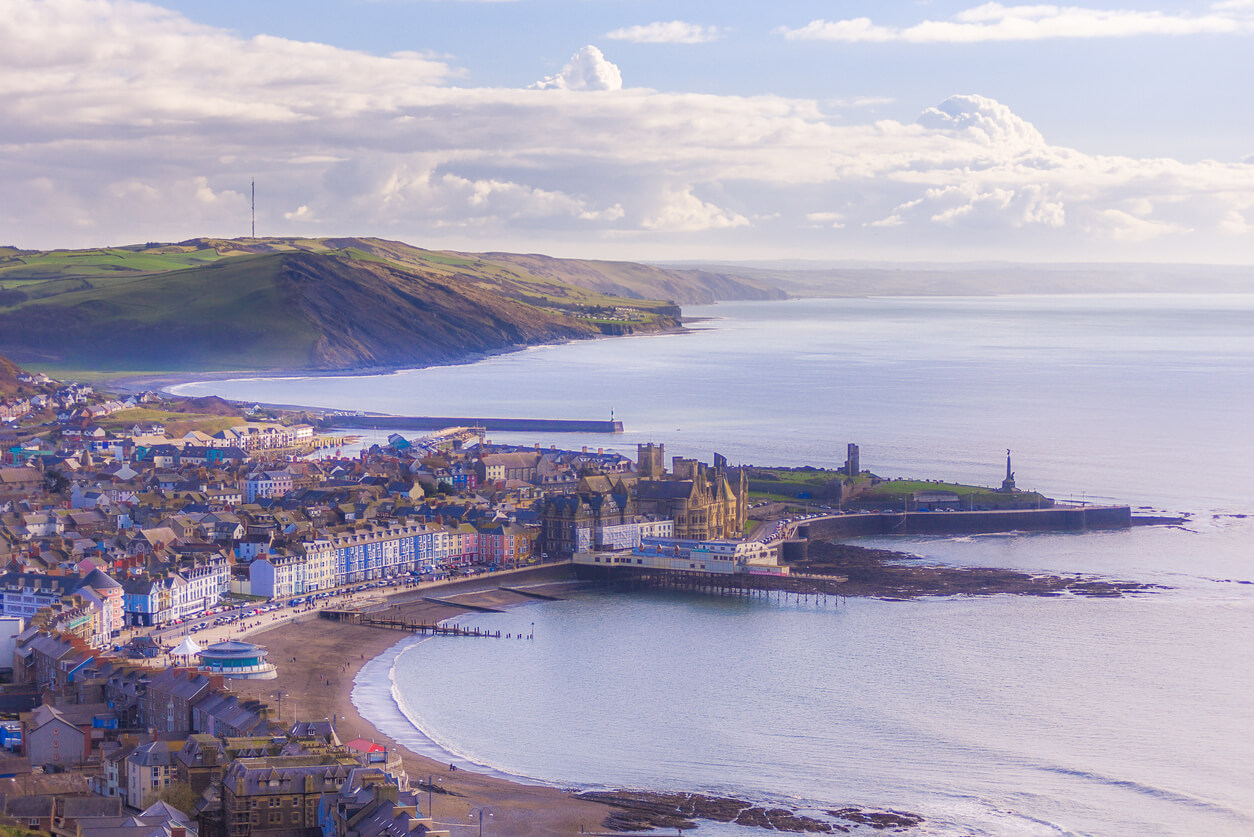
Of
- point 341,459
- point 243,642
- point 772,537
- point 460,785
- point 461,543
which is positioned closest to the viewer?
point 460,785

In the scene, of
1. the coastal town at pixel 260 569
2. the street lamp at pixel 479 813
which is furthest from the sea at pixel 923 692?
the street lamp at pixel 479 813

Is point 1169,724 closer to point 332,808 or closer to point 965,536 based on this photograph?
point 332,808

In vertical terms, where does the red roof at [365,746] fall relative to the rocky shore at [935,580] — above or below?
below

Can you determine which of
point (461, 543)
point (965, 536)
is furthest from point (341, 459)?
point (965, 536)

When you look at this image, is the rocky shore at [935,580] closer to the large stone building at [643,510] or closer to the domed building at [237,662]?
the large stone building at [643,510]

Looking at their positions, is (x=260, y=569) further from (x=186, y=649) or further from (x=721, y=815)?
(x=721, y=815)

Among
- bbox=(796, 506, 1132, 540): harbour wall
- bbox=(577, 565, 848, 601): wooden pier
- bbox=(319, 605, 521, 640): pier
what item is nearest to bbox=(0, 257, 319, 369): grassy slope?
bbox=(796, 506, 1132, 540): harbour wall

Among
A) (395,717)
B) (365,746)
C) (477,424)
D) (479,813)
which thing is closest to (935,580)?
(395,717)
